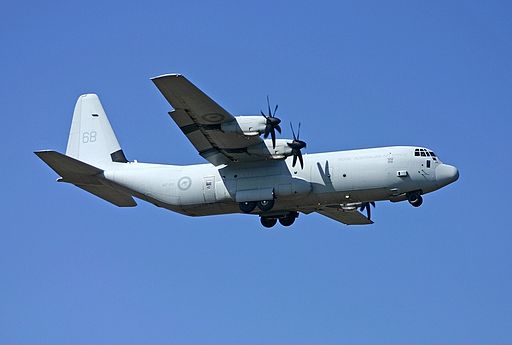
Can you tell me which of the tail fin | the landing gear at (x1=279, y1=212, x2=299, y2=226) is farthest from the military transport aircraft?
the tail fin

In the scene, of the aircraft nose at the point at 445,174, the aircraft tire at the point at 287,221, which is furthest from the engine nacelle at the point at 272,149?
the aircraft nose at the point at 445,174

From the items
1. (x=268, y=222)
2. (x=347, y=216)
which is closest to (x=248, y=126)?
(x=268, y=222)

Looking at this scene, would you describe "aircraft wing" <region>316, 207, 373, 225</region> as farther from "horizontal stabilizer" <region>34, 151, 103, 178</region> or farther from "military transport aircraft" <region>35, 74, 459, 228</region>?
"horizontal stabilizer" <region>34, 151, 103, 178</region>

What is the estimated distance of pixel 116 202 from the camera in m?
37.1

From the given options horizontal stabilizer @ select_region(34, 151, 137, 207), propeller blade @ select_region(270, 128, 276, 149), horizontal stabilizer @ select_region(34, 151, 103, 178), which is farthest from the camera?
horizontal stabilizer @ select_region(34, 151, 137, 207)

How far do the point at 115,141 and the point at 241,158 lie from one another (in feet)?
20.9

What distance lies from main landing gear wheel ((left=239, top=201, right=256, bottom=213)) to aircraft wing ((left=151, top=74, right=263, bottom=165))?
5.16 ft

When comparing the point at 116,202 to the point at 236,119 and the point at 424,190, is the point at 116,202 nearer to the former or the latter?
the point at 236,119

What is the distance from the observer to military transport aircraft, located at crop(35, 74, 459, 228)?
3231cm

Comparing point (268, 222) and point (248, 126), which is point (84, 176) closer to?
point (268, 222)

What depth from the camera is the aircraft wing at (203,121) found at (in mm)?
30828

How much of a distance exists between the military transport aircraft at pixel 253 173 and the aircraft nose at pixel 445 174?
1.3 inches

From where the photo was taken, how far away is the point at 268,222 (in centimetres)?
3603

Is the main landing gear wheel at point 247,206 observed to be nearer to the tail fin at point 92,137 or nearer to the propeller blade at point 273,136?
the propeller blade at point 273,136
